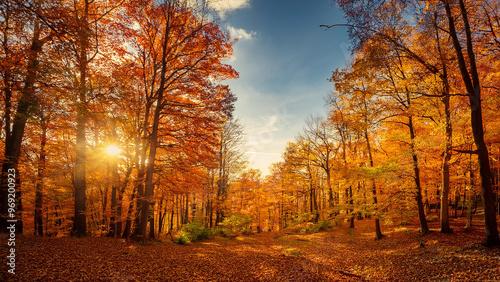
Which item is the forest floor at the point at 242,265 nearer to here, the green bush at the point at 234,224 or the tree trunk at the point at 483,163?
the tree trunk at the point at 483,163

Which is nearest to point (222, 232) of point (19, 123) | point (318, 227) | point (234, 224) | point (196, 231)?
point (234, 224)

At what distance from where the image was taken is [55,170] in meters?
12.8

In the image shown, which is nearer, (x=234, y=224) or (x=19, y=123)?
(x=19, y=123)

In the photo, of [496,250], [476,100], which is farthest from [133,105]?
[496,250]

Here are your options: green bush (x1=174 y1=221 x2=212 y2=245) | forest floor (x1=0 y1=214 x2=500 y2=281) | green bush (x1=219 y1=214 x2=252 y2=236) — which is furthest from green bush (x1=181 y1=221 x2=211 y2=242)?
forest floor (x1=0 y1=214 x2=500 y2=281)

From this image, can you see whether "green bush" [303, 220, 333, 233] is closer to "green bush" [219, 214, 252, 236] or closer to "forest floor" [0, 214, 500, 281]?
"green bush" [219, 214, 252, 236]

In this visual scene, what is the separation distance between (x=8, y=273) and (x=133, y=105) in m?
8.33

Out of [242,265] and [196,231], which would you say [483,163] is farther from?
[196,231]

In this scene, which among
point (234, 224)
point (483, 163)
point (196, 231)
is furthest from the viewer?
point (234, 224)

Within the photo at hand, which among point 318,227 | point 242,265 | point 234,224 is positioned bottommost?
point 318,227

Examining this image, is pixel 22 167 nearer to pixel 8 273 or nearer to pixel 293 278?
pixel 8 273

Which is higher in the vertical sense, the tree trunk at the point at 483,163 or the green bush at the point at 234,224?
the tree trunk at the point at 483,163

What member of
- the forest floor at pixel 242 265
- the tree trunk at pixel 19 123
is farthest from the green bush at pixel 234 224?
the tree trunk at pixel 19 123

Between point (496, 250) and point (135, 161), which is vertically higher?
point (135, 161)
